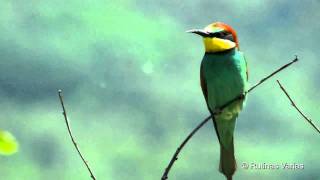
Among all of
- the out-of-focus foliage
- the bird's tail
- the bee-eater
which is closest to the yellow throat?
the bee-eater

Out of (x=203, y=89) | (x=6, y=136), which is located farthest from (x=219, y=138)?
(x=6, y=136)

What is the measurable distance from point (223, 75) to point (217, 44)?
150mm

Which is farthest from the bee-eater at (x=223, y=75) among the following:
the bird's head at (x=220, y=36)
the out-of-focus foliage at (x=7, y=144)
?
the out-of-focus foliage at (x=7, y=144)

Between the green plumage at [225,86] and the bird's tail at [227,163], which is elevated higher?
the green plumage at [225,86]

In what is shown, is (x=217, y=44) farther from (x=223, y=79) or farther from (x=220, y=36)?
(x=223, y=79)

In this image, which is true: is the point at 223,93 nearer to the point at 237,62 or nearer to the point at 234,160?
the point at 237,62

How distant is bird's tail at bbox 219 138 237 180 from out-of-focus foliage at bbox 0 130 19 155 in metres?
1.42

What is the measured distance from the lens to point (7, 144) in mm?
732

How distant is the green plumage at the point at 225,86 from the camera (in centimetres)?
236

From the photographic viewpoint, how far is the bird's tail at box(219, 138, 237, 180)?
2.06m

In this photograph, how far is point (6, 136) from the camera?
0.73m

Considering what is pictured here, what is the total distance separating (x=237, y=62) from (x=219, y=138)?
0.37 m

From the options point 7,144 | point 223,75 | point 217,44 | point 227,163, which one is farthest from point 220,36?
point 7,144

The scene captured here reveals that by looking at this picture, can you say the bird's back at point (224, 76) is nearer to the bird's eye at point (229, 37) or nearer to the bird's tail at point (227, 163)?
the bird's eye at point (229, 37)
